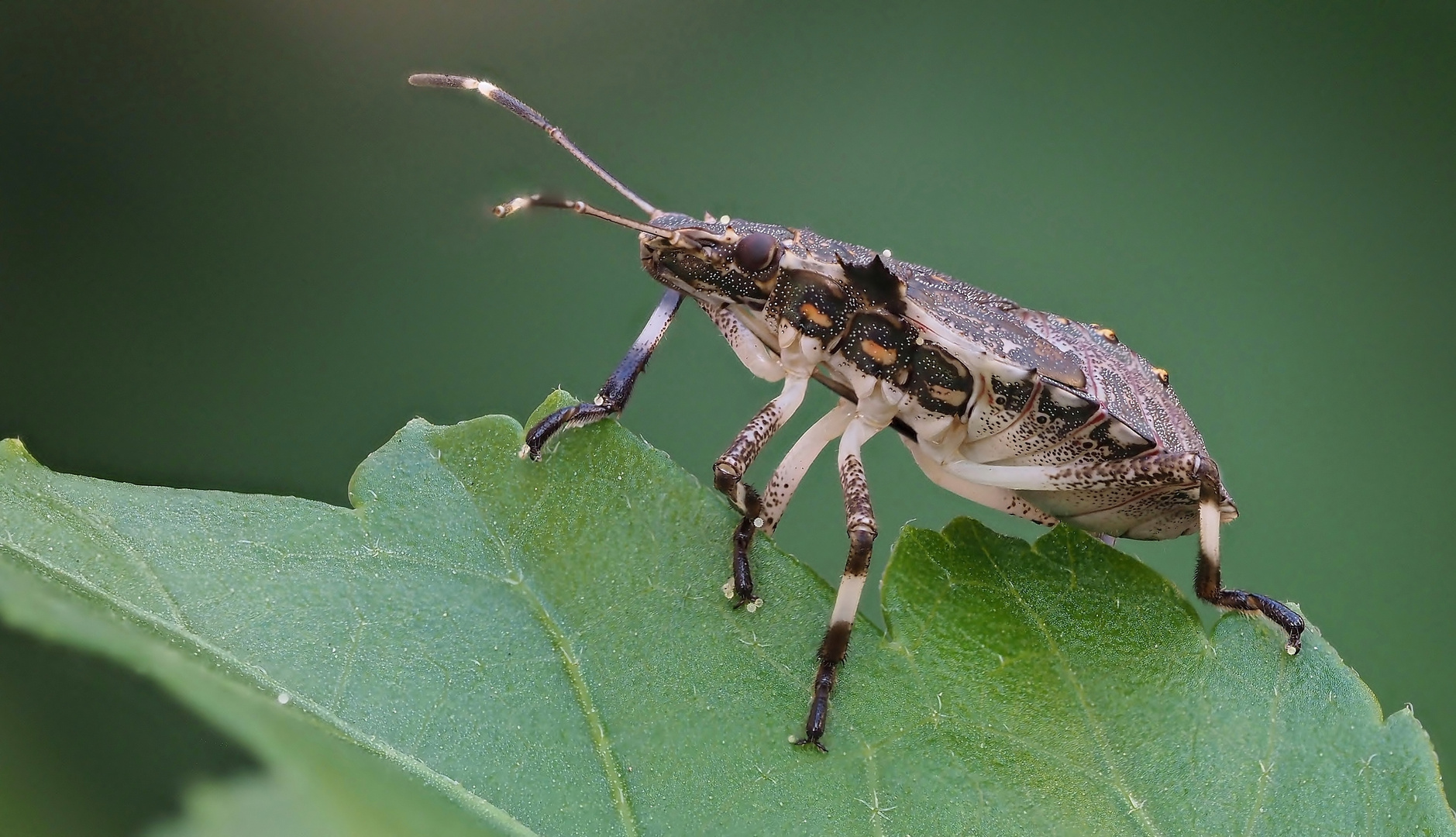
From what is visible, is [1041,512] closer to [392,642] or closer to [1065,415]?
[1065,415]

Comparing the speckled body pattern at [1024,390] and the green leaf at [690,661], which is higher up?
the speckled body pattern at [1024,390]

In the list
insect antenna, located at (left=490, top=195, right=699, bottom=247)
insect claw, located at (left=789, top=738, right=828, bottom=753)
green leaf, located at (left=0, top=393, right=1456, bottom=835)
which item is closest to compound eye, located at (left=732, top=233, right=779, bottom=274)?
insect antenna, located at (left=490, top=195, right=699, bottom=247)

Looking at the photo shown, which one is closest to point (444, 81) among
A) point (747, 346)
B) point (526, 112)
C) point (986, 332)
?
point (526, 112)

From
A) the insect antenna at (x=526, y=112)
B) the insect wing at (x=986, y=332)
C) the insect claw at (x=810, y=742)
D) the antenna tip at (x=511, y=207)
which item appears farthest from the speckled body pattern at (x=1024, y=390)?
the insect claw at (x=810, y=742)

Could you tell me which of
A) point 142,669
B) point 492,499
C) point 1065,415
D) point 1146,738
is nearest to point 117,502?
point 492,499

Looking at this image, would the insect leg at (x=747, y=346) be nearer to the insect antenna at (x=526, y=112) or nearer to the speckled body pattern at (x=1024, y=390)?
the speckled body pattern at (x=1024, y=390)

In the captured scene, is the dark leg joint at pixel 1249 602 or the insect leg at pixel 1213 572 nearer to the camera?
the dark leg joint at pixel 1249 602

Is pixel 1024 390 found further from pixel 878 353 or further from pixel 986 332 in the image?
pixel 878 353
